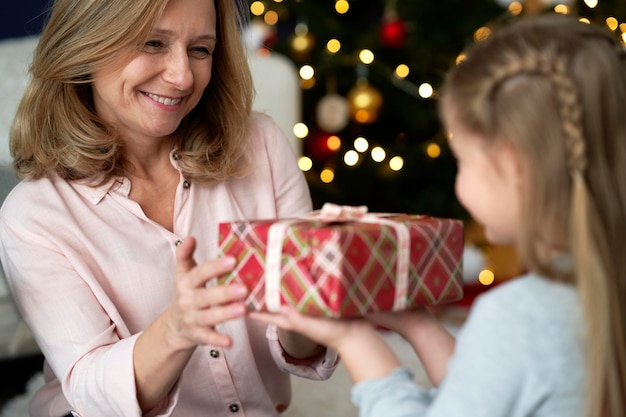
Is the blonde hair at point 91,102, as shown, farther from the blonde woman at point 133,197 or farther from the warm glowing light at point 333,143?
the warm glowing light at point 333,143

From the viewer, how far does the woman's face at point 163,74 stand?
5.42 ft

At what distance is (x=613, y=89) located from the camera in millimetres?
1036

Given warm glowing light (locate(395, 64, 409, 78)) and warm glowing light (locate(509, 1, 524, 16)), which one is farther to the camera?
warm glowing light (locate(395, 64, 409, 78))

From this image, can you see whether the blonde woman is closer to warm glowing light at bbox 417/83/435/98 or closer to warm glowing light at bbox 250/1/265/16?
warm glowing light at bbox 417/83/435/98

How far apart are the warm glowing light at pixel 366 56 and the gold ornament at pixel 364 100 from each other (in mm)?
78

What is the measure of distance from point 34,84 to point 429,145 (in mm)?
2021

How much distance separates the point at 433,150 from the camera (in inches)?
139

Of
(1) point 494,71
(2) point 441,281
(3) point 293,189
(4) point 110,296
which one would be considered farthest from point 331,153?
(1) point 494,71

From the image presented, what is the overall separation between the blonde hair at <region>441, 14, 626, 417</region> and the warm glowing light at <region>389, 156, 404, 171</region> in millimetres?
Result: 2444

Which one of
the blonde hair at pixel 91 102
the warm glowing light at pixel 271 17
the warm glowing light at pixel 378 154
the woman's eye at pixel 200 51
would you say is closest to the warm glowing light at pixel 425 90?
the warm glowing light at pixel 378 154

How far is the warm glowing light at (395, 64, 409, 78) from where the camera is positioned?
139 inches

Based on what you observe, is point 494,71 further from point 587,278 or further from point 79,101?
→ point 79,101

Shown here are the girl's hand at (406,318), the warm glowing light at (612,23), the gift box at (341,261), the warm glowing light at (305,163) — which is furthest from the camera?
the warm glowing light at (305,163)

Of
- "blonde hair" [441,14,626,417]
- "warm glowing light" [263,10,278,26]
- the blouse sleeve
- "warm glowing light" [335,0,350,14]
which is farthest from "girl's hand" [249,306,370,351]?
"warm glowing light" [335,0,350,14]
